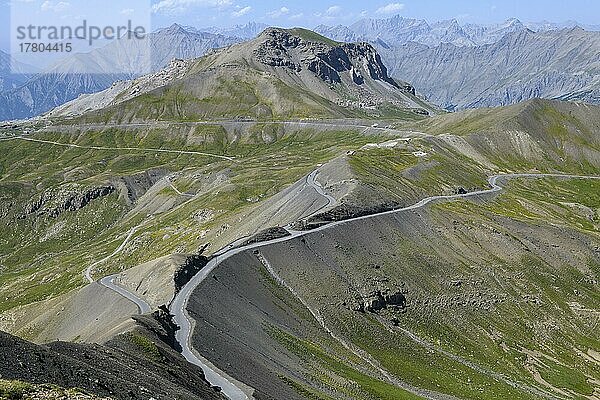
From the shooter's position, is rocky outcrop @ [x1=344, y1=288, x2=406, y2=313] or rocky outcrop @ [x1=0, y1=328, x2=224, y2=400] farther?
rocky outcrop @ [x1=344, y1=288, x2=406, y2=313]

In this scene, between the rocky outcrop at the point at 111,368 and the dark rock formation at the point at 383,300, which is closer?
the rocky outcrop at the point at 111,368

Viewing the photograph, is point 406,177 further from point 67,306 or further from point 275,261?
point 67,306

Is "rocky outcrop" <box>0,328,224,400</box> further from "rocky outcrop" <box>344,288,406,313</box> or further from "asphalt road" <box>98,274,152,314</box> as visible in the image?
"rocky outcrop" <box>344,288,406,313</box>

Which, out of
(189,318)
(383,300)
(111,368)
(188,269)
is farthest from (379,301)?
(111,368)

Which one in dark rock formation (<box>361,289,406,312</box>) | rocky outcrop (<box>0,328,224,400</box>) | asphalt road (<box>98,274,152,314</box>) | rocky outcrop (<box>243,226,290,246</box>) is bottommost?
dark rock formation (<box>361,289,406,312</box>)

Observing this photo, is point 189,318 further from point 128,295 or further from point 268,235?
point 268,235

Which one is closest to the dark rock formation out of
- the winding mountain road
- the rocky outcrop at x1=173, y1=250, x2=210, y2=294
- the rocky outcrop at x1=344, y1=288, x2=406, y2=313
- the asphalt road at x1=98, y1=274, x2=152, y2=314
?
the rocky outcrop at x1=344, y1=288, x2=406, y2=313

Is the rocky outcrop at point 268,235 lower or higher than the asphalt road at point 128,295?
higher

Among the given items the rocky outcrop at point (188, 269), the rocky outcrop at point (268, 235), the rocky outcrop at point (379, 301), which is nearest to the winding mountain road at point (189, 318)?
the rocky outcrop at point (188, 269)

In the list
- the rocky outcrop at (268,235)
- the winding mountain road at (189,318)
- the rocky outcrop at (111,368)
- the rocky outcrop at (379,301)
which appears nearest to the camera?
the rocky outcrop at (111,368)

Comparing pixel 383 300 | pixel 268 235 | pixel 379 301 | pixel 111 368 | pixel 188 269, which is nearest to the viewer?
pixel 111 368

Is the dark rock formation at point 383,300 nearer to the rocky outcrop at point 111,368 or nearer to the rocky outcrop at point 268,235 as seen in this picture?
the rocky outcrop at point 268,235
